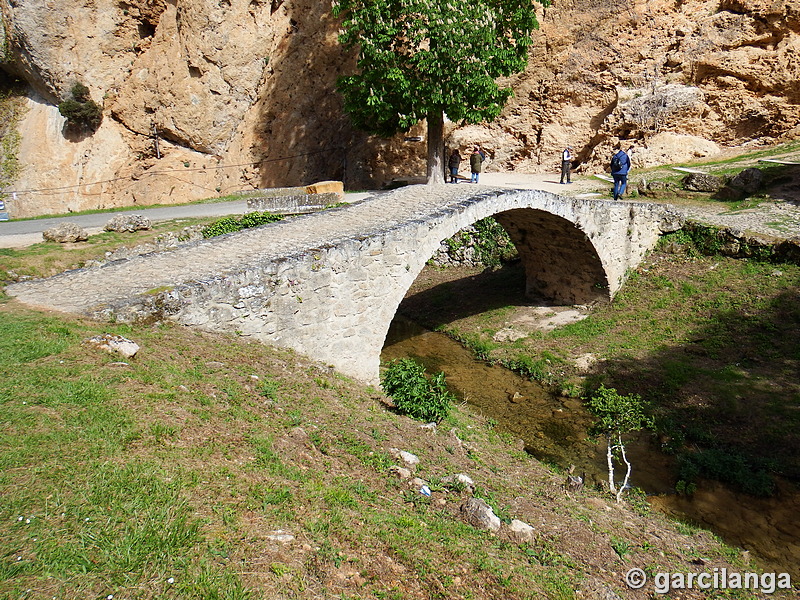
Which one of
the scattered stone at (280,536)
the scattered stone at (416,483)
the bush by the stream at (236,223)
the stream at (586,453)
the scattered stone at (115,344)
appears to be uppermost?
the bush by the stream at (236,223)

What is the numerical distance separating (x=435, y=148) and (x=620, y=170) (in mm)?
6483

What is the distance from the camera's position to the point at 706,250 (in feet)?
51.3

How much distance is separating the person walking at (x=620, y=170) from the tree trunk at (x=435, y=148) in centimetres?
601

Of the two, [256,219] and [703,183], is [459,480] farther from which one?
[703,183]

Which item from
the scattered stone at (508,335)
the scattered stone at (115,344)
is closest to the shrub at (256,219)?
the scattered stone at (508,335)

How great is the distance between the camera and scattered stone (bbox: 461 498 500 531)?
18.5 feet

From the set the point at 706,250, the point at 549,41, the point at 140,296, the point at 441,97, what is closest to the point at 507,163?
the point at 549,41

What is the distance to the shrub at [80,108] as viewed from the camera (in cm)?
2445

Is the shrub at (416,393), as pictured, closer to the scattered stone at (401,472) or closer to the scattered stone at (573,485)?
the scattered stone at (573,485)

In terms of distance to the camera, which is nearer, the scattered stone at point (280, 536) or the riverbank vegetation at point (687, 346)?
the scattered stone at point (280, 536)

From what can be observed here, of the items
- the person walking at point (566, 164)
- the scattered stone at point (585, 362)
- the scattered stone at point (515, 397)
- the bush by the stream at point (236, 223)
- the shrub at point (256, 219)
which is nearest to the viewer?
the scattered stone at point (515, 397)

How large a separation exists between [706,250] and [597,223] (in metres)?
3.56

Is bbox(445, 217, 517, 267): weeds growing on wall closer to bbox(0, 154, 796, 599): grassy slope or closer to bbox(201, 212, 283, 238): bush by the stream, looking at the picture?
bbox(201, 212, 283, 238): bush by the stream

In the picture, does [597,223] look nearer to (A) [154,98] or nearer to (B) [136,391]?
(B) [136,391]
